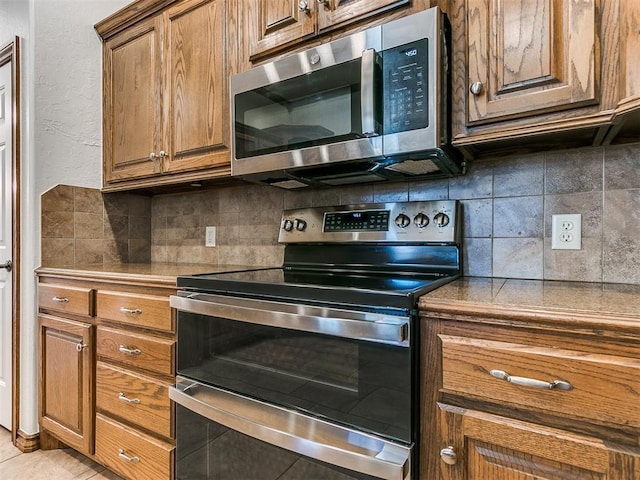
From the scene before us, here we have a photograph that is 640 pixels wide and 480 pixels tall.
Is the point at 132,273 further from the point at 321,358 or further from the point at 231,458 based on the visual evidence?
Result: the point at 321,358

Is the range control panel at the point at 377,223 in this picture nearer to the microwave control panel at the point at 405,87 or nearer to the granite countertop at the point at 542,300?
the granite countertop at the point at 542,300

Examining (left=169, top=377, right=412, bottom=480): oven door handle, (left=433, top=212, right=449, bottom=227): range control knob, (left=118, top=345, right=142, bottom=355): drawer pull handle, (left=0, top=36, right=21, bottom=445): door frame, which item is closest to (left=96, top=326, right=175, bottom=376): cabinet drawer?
(left=118, top=345, right=142, bottom=355): drawer pull handle

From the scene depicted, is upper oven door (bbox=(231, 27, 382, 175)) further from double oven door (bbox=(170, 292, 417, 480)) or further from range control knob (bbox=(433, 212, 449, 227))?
double oven door (bbox=(170, 292, 417, 480))

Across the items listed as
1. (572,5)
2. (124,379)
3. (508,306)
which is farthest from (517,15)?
(124,379)

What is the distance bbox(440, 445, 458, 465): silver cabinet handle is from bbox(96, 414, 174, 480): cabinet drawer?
3.23 ft

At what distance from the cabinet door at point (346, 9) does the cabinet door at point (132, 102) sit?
37.4 inches

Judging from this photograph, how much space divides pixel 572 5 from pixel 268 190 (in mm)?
1326

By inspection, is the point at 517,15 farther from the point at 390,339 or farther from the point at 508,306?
the point at 390,339

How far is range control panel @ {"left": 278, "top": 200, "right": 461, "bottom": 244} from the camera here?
4.33 feet

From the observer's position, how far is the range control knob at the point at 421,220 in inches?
53.1

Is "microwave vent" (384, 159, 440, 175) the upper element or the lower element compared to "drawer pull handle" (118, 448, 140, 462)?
upper

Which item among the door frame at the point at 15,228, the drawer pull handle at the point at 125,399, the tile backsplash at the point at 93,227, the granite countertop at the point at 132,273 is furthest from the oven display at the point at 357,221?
the door frame at the point at 15,228

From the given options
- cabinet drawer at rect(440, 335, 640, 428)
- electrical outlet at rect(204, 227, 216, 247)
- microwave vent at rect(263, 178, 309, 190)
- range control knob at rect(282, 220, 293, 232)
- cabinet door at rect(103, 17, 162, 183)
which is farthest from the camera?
electrical outlet at rect(204, 227, 216, 247)

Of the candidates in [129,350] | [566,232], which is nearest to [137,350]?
[129,350]
